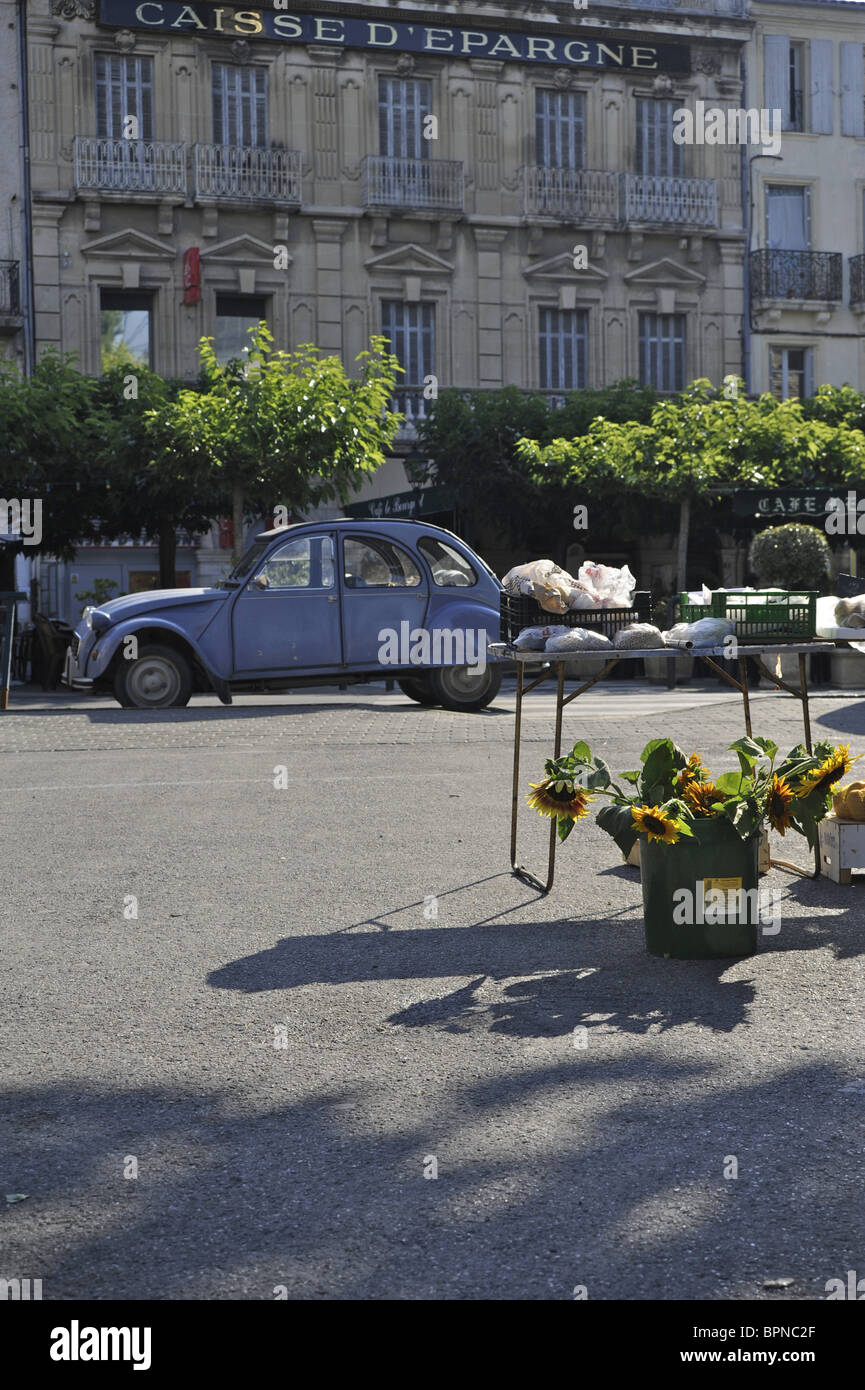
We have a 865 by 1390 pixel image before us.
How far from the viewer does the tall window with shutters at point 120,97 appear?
3177cm

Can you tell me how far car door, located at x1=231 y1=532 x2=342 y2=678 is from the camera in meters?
17.7

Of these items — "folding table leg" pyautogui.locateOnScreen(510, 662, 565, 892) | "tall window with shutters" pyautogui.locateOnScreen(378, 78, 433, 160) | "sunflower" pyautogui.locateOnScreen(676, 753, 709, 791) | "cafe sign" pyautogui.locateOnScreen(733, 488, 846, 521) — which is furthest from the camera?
"tall window with shutters" pyautogui.locateOnScreen(378, 78, 433, 160)

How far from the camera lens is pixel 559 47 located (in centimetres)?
3450

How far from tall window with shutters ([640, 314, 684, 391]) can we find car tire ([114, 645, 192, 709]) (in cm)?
2043

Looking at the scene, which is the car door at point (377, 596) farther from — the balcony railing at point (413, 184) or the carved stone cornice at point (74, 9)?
the carved stone cornice at point (74, 9)

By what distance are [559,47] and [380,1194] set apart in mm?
34285

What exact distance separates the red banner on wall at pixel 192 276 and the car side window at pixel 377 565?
15.8 metres

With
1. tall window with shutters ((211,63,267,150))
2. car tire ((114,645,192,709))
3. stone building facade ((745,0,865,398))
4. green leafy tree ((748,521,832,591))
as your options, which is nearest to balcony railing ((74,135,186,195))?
tall window with shutters ((211,63,267,150))

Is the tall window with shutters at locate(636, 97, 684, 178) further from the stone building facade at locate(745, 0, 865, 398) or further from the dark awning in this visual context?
the dark awning

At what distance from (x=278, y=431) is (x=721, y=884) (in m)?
18.6

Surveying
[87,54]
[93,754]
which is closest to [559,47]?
[87,54]

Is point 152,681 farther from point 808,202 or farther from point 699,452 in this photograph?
point 808,202

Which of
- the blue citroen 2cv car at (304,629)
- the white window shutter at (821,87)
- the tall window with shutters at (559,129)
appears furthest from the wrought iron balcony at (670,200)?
the blue citroen 2cv car at (304,629)

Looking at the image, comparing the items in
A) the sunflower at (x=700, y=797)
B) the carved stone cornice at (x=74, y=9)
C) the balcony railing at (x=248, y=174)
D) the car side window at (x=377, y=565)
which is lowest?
the sunflower at (x=700, y=797)
